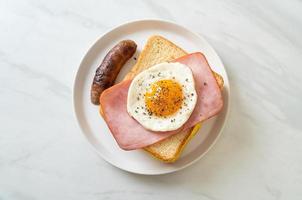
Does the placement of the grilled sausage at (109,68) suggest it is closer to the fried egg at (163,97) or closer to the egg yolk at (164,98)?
the fried egg at (163,97)

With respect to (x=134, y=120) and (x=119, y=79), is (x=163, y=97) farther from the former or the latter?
(x=119, y=79)

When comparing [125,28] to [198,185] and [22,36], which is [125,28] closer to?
[22,36]

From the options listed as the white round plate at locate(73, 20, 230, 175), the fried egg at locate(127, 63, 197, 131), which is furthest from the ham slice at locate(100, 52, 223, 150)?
the white round plate at locate(73, 20, 230, 175)

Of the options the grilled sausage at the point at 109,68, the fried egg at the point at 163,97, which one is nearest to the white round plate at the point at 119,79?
the grilled sausage at the point at 109,68

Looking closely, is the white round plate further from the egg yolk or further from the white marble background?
the egg yolk

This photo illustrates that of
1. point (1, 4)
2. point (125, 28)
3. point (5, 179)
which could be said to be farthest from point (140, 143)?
point (1, 4)

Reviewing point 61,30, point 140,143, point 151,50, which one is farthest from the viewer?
point 61,30

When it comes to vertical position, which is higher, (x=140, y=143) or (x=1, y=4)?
(x=1, y=4)
